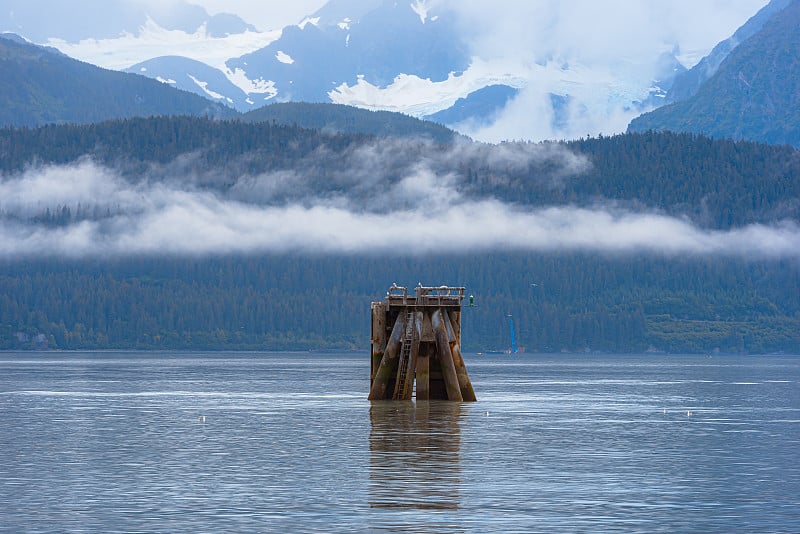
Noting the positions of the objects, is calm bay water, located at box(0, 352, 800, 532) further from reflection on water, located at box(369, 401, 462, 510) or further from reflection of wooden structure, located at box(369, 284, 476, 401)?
reflection of wooden structure, located at box(369, 284, 476, 401)

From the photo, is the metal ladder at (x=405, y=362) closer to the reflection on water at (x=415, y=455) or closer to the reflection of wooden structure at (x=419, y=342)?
the reflection of wooden structure at (x=419, y=342)

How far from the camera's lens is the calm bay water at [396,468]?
62156mm

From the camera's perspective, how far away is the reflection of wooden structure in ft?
382

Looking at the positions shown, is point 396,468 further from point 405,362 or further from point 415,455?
point 405,362

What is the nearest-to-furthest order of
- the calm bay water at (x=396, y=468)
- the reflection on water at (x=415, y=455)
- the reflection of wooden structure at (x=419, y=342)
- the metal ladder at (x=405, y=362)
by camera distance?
the calm bay water at (x=396, y=468)
the reflection on water at (x=415, y=455)
the reflection of wooden structure at (x=419, y=342)
the metal ladder at (x=405, y=362)

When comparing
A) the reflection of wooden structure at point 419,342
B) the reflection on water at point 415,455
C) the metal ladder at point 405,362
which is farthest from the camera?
the metal ladder at point 405,362

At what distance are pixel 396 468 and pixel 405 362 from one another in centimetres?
4050

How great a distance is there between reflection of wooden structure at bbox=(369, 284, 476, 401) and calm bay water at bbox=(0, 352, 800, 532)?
8.30 ft

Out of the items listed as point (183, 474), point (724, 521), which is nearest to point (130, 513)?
point (183, 474)

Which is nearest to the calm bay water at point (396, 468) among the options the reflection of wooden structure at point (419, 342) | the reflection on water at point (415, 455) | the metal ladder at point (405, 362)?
the reflection on water at point (415, 455)

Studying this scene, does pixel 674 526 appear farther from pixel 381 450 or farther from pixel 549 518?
pixel 381 450

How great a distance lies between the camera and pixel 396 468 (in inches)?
3132

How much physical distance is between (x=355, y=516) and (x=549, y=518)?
8253mm

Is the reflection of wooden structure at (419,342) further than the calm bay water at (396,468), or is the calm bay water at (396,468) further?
the reflection of wooden structure at (419,342)
